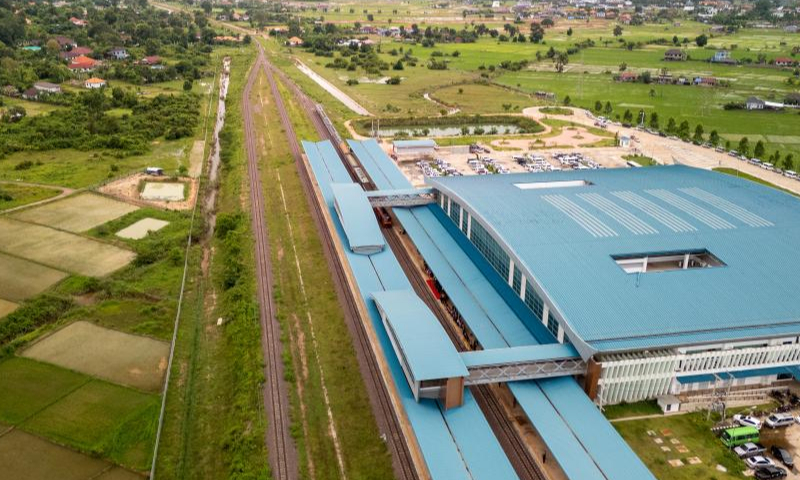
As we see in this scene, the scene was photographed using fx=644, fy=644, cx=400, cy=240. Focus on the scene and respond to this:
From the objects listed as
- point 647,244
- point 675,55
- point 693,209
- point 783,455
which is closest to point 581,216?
point 647,244

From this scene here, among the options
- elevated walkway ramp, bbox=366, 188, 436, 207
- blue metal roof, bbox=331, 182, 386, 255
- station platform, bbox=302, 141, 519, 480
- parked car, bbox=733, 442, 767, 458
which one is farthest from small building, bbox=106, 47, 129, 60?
parked car, bbox=733, 442, 767, 458

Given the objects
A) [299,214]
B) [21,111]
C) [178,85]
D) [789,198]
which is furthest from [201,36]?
[789,198]

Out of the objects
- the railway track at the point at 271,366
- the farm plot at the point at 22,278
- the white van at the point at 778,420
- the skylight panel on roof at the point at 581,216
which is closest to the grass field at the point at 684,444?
the white van at the point at 778,420

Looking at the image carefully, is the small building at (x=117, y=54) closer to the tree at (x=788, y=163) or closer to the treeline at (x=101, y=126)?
the treeline at (x=101, y=126)

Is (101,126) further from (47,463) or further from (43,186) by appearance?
(47,463)

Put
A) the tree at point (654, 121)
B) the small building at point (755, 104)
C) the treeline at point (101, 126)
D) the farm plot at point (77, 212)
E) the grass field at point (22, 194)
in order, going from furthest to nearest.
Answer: the small building at point (755, 104), the tree at point (654, 121), the treeline at point (101, 126), the grass field at point (22, 194), the farm plot at point (77, 212)

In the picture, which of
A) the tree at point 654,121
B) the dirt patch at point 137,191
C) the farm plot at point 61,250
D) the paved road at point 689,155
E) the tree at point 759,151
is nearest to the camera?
the farm plot at point 61,250
